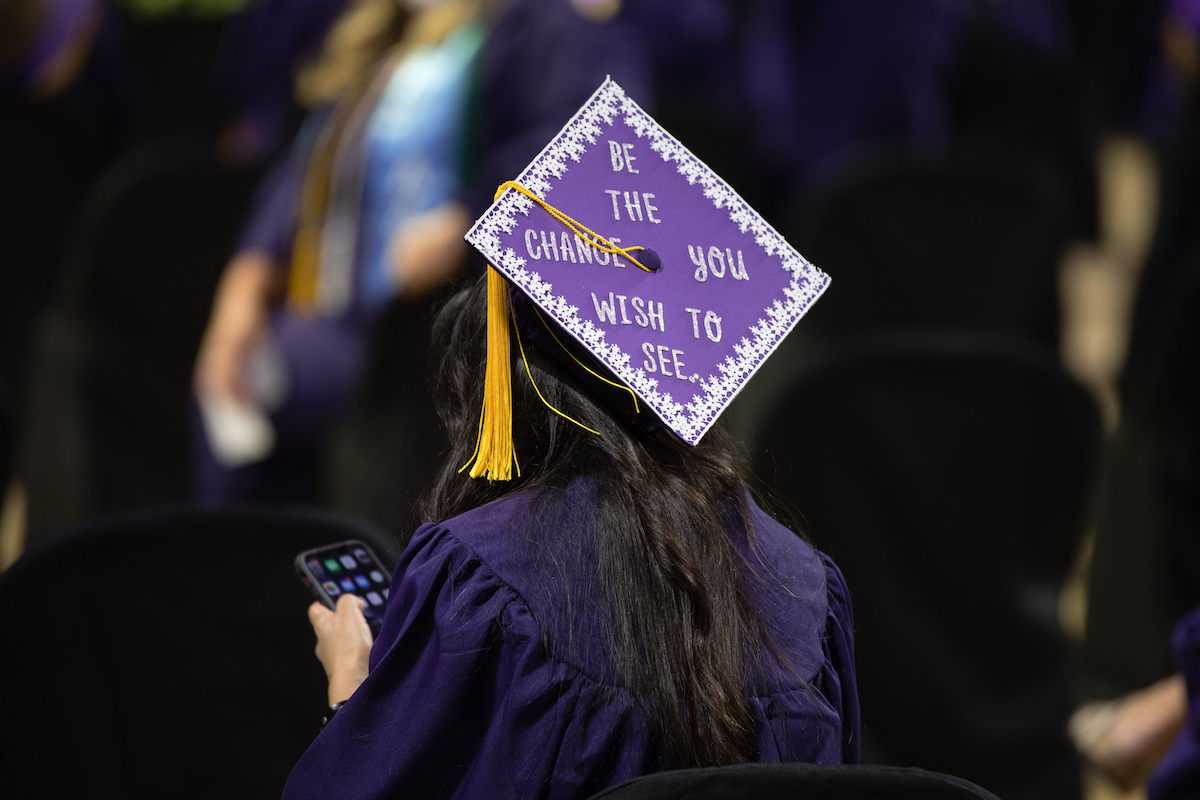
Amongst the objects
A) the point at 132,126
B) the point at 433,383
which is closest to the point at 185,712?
the point at 433,383

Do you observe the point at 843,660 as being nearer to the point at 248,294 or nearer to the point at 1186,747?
the point at 1186,747

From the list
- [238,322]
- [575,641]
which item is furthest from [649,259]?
[238,322]

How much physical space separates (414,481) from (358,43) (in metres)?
1.03

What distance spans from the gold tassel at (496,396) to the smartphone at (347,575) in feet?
0.89

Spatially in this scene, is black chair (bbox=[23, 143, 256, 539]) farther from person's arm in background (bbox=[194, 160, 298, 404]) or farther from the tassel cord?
the tassel cord

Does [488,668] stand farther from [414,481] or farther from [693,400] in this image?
[414,481]

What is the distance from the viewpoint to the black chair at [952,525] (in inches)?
74.2

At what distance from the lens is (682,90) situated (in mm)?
3775

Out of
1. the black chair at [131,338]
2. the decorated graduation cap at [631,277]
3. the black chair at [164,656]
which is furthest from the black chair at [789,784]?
the black chair at [131,338]

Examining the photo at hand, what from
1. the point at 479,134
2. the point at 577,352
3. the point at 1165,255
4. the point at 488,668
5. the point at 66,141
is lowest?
the point at 1165,255

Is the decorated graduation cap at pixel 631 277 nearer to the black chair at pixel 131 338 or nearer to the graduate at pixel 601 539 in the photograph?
the graduate at pixel 601 539

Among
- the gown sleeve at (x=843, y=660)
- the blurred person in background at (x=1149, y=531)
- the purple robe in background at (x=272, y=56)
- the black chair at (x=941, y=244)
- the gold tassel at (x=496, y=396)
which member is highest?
the purple robe in background at (x=272, y=56)

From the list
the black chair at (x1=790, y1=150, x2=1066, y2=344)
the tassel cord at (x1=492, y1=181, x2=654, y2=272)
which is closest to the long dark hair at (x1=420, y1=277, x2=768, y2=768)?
the tassel cord at (x1=492, y1=181, x2=654, y2=272)

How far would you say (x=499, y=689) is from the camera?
Result: 882 millimetres
